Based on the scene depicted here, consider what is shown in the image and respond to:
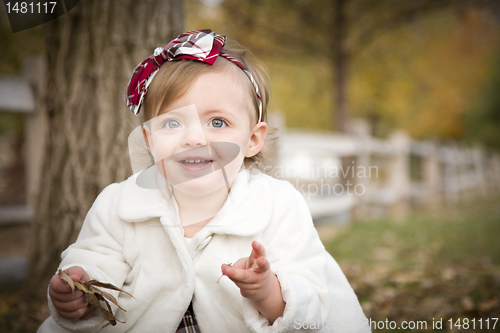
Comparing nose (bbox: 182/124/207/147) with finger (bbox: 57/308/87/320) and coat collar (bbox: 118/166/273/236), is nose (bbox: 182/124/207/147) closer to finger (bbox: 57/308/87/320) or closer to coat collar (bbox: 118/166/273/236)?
coat collar (bbox: 118/166/273/236)

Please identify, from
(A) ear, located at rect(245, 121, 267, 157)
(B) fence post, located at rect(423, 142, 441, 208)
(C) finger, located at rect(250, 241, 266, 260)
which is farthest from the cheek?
(B) fence post, located at rect(423, 142, 441, 208)

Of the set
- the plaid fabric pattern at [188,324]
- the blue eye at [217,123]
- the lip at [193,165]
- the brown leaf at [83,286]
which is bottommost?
the plaid fabric pattern at [188,324]

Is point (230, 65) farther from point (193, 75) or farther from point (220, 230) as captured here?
point (220, 230)

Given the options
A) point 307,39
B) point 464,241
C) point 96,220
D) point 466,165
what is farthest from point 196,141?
point 466,165

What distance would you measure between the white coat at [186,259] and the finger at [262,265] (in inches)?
6.3

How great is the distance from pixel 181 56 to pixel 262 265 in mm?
803

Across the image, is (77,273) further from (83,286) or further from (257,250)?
(257,250)

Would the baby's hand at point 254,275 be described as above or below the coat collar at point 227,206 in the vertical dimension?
below

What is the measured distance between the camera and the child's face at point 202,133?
48.3 inches

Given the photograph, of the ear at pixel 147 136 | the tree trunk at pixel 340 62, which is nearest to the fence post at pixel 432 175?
the tree trunk at pixel 340 62

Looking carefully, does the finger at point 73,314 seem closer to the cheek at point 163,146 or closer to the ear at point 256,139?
the cheek at point 163,146

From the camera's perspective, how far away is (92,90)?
2.14 meters

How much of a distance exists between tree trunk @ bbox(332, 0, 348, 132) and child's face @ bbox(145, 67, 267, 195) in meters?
5.38

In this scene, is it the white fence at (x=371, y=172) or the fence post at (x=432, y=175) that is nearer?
the white fence at (x=371, y=172)
